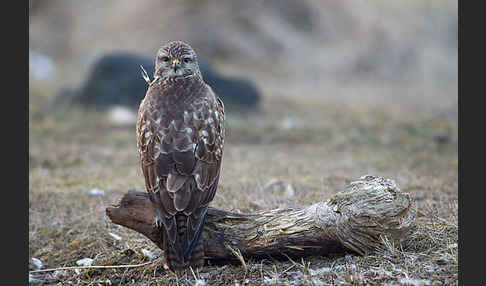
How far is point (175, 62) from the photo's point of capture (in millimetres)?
Result: 4594

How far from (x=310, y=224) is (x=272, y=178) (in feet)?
9.66

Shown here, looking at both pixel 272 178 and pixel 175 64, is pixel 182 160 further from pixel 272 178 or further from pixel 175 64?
pixel 272 178

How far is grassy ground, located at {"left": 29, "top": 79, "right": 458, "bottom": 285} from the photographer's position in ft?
12.4

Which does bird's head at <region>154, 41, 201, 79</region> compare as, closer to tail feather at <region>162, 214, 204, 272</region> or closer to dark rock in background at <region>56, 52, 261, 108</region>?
tail feather at <region>162, 214, 204, 272</region>

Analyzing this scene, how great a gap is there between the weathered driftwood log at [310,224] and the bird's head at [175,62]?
1192 mm

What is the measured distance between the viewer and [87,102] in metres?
11.7

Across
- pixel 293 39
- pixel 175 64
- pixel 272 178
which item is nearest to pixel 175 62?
pixel 175 64

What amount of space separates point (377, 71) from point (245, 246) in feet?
46.8

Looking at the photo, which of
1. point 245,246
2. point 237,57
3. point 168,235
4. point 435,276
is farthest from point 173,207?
point 237,57

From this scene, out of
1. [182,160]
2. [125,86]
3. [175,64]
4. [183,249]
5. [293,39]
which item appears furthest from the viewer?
[293,39]

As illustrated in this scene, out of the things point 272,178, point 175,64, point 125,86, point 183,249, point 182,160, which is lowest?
point 183,249

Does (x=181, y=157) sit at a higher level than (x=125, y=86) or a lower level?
lower

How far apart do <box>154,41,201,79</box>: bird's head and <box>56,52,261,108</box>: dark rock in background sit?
6795 mm

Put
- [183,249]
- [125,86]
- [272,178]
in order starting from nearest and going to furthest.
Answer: [183,249] < [272,178] < [125,86]
